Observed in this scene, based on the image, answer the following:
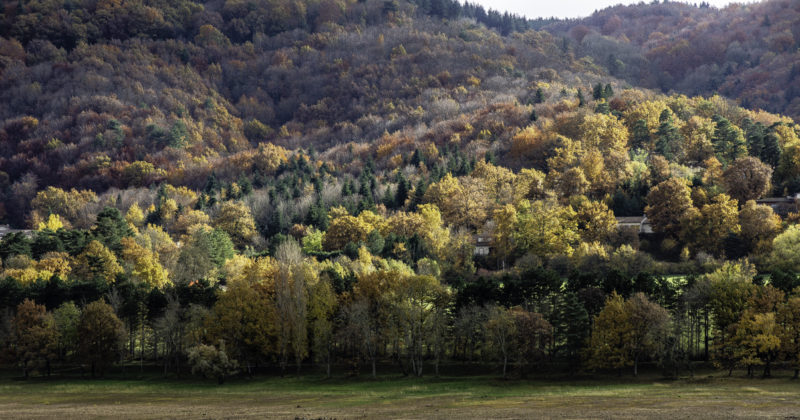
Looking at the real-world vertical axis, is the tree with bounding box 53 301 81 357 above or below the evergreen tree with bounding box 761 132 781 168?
below

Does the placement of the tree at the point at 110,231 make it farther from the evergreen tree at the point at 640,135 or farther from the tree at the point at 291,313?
the evergreen tree at the point at 640,135

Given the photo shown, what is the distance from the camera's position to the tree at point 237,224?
152 meters

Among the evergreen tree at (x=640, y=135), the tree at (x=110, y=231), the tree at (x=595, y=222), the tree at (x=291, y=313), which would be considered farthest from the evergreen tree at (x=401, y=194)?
the tree at (x=291, y=313)

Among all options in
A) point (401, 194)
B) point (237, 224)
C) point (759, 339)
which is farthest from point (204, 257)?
point (759, 339)

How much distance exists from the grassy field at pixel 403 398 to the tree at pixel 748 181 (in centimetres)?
6204

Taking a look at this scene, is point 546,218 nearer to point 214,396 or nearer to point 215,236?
point 215,236

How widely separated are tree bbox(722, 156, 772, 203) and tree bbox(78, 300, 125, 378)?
98.1 metres

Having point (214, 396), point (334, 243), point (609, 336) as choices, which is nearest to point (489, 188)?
point (334, 243)

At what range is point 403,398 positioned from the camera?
208ft

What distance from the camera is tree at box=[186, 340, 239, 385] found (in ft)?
257

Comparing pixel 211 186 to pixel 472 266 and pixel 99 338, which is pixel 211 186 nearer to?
pixel 472 266

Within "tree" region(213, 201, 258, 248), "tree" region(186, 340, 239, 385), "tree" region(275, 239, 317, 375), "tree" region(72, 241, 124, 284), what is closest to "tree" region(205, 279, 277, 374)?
"tree" region(275, 239, 317, 375)

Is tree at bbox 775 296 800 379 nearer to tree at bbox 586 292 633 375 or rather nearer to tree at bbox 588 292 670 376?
tree at bbox 588 292 670 376

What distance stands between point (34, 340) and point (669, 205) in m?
94.3
